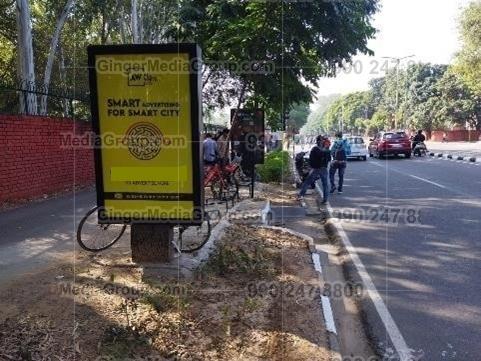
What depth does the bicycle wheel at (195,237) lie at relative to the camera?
6.84 meters

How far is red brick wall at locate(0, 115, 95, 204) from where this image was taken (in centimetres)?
1141

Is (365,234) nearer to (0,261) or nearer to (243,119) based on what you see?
(0,261)

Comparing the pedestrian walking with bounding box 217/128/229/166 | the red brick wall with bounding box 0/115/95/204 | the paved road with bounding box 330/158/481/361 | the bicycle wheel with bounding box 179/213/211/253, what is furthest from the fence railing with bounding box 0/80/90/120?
the paved road with bounding box 330/158/481/361

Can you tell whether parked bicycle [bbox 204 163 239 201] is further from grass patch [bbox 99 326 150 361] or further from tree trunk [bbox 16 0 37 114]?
grass patch [bbox 99 326 150 361]

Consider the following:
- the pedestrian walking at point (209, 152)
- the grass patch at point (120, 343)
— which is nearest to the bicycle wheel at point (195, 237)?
the grass patch at point (120, 343)

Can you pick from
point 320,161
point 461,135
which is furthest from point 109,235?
point 461,135

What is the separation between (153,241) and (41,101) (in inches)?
391

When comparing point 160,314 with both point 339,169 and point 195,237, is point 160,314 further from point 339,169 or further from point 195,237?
point 339,169

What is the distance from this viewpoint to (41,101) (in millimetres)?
14336

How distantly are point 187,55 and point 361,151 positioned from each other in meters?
27.4

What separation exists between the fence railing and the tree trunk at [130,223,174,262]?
7.08 meters

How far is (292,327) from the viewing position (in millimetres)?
4965

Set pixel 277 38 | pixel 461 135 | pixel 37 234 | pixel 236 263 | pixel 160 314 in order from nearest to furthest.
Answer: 1. pixel 160 314
2. pixel 236 263
3. pixel 37 234
4. pixel 277 38
5. pixel 461 135

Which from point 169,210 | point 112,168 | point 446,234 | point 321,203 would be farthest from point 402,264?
point 321,203
